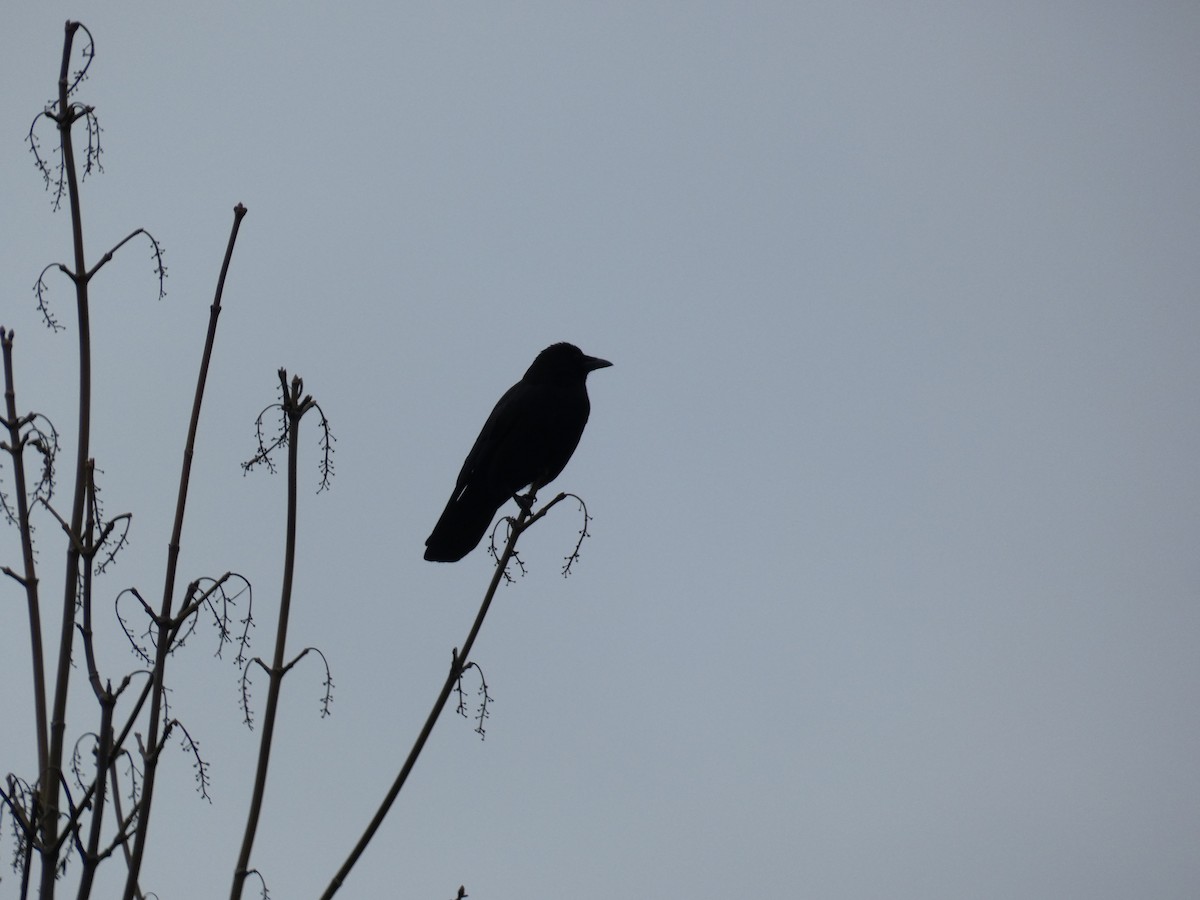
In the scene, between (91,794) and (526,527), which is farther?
(526,527)

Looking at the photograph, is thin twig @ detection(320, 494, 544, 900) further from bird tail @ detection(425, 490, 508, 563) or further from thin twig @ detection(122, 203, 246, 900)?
bird tail @ detection(425, 490, 508, 563)

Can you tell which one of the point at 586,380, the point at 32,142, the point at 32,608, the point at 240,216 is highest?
the point at 586,380

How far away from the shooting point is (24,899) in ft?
6.25

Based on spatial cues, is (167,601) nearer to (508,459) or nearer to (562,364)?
(508,459)

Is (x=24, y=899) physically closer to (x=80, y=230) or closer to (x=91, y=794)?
(x=91, y=794)

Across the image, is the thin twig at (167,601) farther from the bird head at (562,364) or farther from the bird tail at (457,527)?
the bird head at (562,364)

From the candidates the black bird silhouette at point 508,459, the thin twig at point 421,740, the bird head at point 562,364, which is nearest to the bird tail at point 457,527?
the black bird silhouette at point 508,459

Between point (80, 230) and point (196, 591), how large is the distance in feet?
2.19

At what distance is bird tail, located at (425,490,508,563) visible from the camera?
618 cm

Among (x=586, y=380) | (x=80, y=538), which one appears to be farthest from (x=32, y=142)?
(x=586, y=380)

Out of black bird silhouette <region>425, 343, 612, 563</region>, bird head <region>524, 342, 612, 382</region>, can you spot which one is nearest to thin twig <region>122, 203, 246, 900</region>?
black bird silhouette <region>425, 343, 612, 563</region>

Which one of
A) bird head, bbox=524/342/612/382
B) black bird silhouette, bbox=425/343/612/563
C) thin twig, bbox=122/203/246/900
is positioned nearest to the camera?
thin twig, bbox=122/203/246/900

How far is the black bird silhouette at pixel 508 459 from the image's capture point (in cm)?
609

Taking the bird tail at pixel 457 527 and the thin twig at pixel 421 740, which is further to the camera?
the bird tail at pixel 457 527
